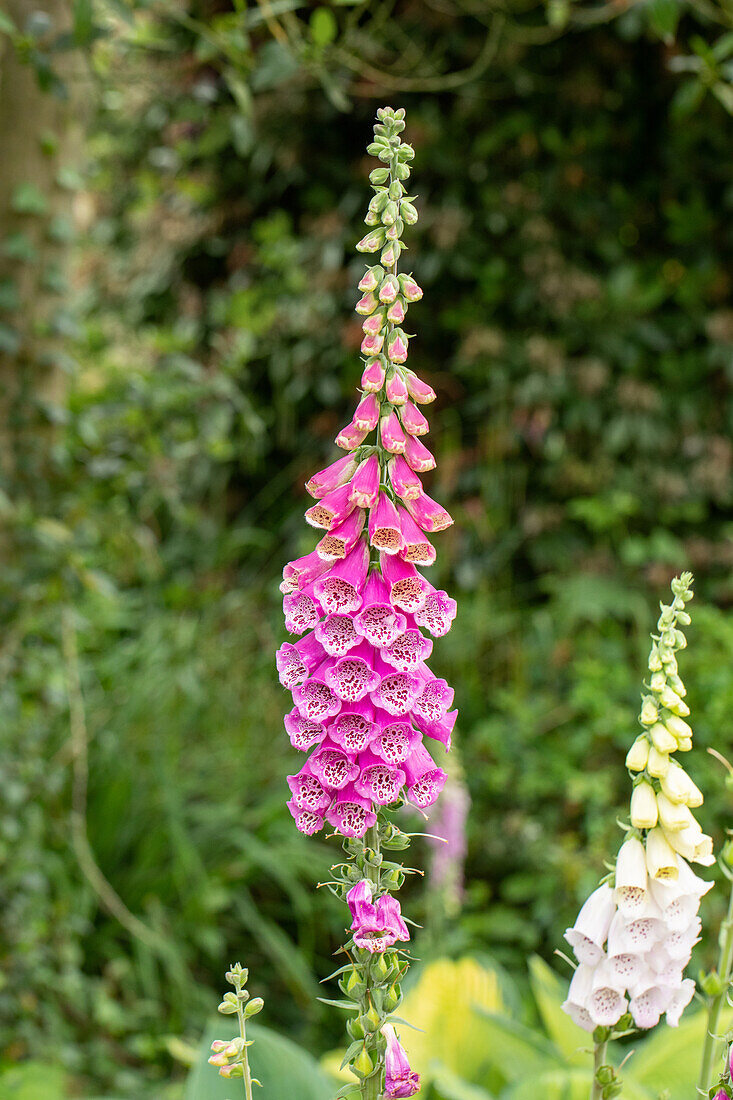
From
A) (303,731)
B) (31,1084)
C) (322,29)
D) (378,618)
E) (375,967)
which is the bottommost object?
(31,1084)

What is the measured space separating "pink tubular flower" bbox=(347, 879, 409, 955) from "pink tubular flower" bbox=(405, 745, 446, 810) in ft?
0.30

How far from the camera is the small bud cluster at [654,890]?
90 cm

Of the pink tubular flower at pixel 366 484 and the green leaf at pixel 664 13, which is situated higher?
the green leaf at pixel 664 13

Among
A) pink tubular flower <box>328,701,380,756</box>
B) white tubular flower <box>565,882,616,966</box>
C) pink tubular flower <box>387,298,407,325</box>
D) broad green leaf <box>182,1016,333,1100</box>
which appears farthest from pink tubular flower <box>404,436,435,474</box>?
broad green leaf <box>182,1016,333,1100</box>

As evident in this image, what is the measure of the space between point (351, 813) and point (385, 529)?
0.86ft

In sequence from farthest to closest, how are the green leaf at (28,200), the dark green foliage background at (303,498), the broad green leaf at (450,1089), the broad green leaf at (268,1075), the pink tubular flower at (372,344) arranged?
the dark green foliage background at (303,498) → the green leaf at (28,200) → the broad green leaf at (450,1089) → the broad green leaf at (268,1075) → the pink tubular flower at (372,344)

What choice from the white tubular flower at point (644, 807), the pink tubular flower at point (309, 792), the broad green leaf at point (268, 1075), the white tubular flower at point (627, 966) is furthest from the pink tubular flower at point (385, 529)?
the broad green leaf at point (268, 1075)

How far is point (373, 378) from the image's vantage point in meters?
0.88

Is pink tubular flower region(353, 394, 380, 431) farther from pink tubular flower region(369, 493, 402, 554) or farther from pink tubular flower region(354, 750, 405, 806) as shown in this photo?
pink tubular flower region(354, 750, 405, 806)

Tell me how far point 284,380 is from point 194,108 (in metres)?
1.93

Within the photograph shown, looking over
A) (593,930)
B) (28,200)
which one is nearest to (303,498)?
(28,200)

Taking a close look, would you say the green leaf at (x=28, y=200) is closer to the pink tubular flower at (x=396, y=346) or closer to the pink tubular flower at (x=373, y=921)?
the pink tubular flower at (x=396, y=346)

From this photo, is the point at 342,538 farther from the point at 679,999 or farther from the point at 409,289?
the point at 679,999

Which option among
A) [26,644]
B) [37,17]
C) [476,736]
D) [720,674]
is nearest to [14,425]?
[26,644]
